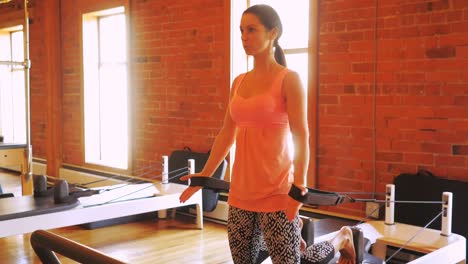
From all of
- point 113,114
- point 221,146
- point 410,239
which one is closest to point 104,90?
point 113,114

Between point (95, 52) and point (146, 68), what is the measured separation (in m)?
1.21

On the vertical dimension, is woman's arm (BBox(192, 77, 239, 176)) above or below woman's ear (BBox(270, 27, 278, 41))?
below

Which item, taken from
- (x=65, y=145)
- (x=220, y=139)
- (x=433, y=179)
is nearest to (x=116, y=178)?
(x=65, y=145)

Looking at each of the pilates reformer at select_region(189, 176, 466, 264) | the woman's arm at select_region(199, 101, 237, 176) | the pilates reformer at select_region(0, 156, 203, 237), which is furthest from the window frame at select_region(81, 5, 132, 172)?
the woman's arm at select_region(199, 101, 237, 176)

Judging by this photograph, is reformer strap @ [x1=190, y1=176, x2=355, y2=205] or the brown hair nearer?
reformer strap @ [x1=190, y1=176, x2=355, y2=205]

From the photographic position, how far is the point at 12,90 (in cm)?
818

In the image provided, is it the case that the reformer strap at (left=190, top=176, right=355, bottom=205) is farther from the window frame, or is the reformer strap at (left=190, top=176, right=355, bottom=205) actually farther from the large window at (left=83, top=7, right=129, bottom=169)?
the large window at (left=83, top=7, right=129, bottom=169)

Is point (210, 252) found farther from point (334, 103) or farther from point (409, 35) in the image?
point (409, 35)

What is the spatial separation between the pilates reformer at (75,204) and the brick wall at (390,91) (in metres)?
1.33

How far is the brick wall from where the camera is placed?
335cm

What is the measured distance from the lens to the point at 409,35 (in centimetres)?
352

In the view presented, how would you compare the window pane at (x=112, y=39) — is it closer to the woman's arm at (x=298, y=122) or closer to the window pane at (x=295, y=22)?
the window pane at (x=295, y=22)

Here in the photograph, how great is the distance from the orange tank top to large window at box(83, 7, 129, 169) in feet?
15.1

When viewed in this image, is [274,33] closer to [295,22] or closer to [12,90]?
[295,22]
